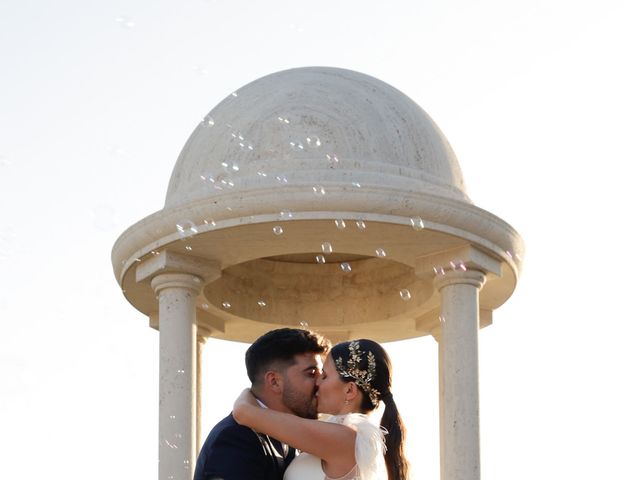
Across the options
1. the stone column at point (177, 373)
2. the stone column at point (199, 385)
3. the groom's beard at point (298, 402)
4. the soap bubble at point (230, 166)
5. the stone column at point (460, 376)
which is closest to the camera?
the groom's beard at point (298, 402)

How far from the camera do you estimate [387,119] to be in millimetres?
26812

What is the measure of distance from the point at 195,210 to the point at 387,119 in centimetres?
394

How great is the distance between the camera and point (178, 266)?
85.7 feet

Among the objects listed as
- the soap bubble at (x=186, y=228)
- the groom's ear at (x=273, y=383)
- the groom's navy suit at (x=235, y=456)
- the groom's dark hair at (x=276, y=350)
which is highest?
the soap bubble at (x=186, y=228)

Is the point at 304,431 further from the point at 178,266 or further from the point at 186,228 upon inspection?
the point at 178,266

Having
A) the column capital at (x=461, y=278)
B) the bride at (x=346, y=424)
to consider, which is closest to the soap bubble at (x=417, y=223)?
the column capital at (x=461, y=278)

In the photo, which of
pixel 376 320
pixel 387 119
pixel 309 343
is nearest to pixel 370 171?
pixel 387 119

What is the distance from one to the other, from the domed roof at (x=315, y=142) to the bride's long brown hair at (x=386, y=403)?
12823mm

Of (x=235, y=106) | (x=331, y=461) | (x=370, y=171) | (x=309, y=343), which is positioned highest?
(x=235, y=106)

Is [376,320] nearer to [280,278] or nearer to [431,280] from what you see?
[280,278]

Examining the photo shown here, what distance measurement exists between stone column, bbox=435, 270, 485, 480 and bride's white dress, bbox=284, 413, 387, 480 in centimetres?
1354

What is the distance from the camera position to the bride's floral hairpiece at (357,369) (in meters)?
11.9

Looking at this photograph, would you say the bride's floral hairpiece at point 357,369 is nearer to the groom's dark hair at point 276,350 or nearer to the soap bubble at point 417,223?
the groom's dark hair at point 276,350

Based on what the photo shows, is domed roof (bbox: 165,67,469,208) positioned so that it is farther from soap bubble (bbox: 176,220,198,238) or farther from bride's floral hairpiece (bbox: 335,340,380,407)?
bride's floral hairpiece (bbox: 335,340,380,407)
